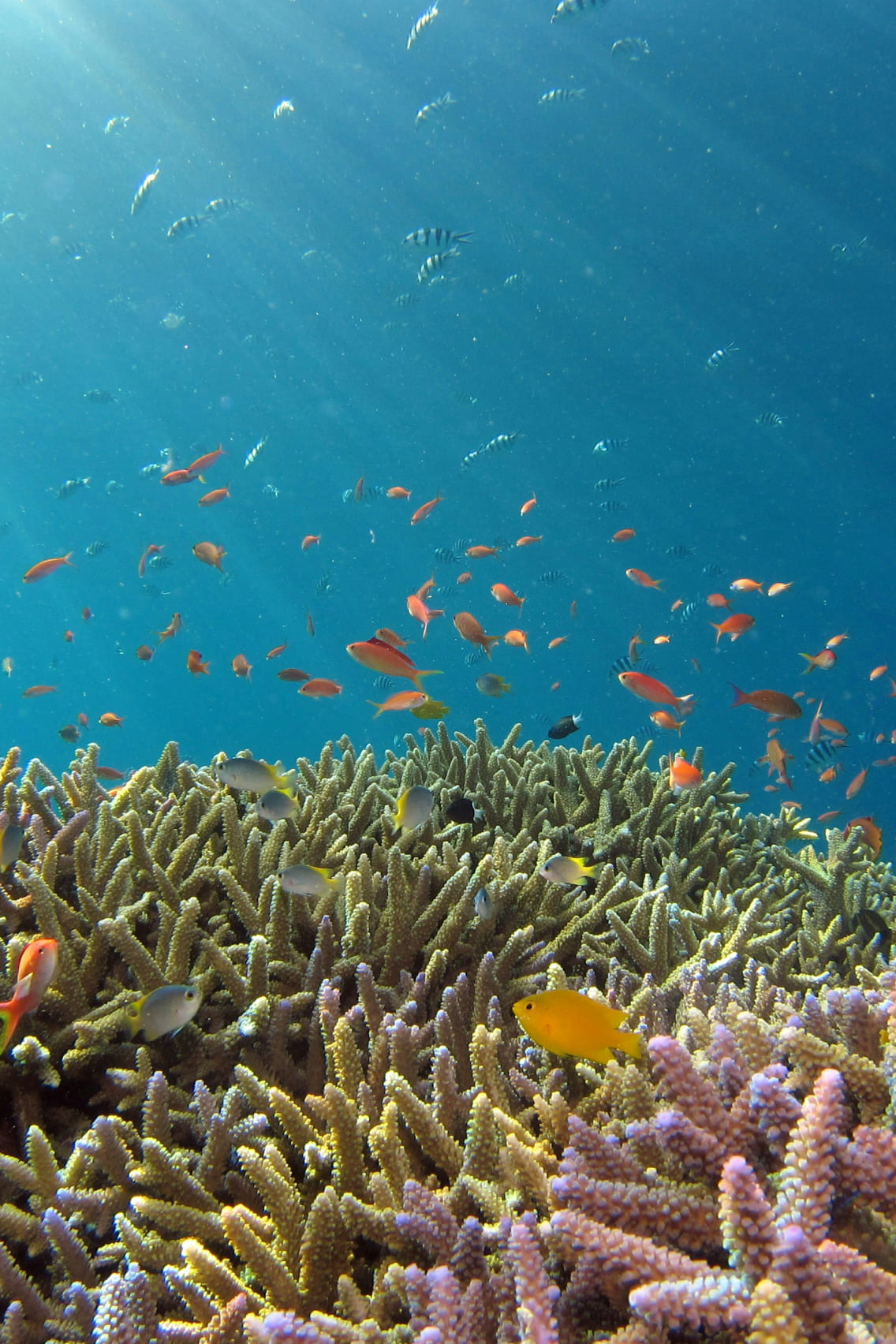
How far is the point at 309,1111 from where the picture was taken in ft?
7.84

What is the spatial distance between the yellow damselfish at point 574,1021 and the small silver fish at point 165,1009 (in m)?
1.20

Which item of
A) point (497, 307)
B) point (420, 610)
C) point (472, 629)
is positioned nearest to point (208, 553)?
point (420, 610)

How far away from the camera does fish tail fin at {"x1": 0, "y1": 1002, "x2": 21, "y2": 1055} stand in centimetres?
235

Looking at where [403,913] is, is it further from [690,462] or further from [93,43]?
[690,462]

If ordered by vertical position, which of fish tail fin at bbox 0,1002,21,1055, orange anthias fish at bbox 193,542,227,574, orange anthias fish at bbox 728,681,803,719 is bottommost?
fish tail fin at bbox 0,1002,21,1055

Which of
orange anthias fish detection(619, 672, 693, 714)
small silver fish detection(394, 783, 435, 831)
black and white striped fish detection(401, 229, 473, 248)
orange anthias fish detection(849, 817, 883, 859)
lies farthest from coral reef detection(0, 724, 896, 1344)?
black and white striped fish detection(401, 229, 473, 248)

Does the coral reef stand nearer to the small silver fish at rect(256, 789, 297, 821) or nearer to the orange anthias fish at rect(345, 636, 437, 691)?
the small silver fish at rect(256, 789, 297, 821)

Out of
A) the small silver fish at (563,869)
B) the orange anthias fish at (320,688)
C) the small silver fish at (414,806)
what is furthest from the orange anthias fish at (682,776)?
the orange anthias fish at (320,688)

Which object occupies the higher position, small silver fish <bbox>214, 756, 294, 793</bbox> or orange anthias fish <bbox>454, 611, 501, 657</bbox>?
orange anthias fish <bbox>454, 611, 501, 657</bbox>

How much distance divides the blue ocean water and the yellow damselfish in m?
8.21

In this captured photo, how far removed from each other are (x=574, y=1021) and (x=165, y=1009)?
1433 mm

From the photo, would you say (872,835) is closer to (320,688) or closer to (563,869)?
(563,869)

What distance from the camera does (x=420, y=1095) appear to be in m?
2.38

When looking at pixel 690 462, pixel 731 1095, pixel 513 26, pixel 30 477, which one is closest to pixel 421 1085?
pixel 731 1095
